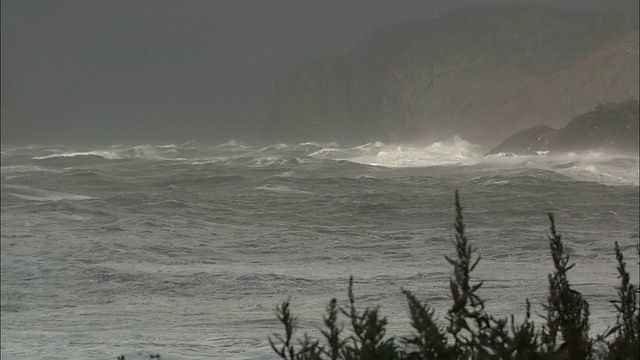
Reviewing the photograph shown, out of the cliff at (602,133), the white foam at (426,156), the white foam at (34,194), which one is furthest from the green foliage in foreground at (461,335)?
the white foam at (426,156)

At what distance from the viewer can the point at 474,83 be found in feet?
208

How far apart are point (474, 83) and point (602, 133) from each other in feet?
120

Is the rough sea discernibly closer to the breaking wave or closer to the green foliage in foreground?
the breaking wave

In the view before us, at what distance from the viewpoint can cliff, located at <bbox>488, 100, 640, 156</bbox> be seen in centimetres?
2638

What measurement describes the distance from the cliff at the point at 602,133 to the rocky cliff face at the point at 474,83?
13.5 metres

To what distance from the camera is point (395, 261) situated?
9.97 meters

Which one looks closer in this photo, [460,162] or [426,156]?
[460,162]

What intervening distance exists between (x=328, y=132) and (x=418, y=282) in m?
67.4

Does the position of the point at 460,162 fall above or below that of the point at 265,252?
above

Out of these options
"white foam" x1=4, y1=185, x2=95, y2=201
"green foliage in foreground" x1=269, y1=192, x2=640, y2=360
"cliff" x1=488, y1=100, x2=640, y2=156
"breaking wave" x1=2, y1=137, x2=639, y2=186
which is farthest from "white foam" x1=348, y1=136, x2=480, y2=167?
"green foliage in foreground" x1=269, y1=192, x2=640, y2=360

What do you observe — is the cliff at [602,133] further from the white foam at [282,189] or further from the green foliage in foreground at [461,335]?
the green foliage in foreground at [461,335]

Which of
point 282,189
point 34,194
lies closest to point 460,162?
point 282,189

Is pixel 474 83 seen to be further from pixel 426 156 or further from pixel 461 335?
pixel 461 335

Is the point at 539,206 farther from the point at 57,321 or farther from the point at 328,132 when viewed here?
the point at 328,132
